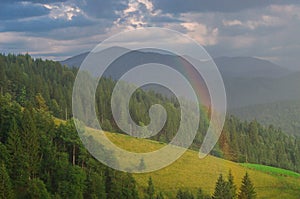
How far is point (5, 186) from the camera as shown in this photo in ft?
179

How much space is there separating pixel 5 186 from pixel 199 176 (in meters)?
53.4

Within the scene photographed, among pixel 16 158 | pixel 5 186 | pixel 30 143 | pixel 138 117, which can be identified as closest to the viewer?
pixel 5 186

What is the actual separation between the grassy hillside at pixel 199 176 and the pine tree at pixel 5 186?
28.7 meters

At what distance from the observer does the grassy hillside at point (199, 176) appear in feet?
290

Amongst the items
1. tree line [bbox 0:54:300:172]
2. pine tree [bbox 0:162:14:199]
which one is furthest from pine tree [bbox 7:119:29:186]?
tree line [bbox 0:54:300:172]

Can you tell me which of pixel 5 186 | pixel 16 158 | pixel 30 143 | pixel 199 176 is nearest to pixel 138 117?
pixel 199 176

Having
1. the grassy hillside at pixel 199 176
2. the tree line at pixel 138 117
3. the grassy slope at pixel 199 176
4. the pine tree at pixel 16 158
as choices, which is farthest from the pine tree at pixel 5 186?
the tree line at pixel 138 117

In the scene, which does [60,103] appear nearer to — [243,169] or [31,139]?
[243,169]

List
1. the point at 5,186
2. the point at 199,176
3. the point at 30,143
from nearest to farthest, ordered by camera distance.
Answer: the point at 5,186 → the point at 30,143 → the point at 199,176

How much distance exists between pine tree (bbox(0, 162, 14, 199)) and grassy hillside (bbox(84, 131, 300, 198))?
28712mm

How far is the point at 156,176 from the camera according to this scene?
9019 cm

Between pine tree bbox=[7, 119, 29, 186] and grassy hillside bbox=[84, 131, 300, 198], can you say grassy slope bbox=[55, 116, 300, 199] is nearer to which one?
grassy hillside bbox=[84, 131, 300, 198]

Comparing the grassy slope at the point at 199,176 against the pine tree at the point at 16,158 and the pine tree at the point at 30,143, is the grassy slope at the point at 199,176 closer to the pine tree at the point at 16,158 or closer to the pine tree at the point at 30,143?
the pine tree at the point at 30,143

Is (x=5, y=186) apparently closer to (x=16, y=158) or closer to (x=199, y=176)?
(x=16, y=158)
